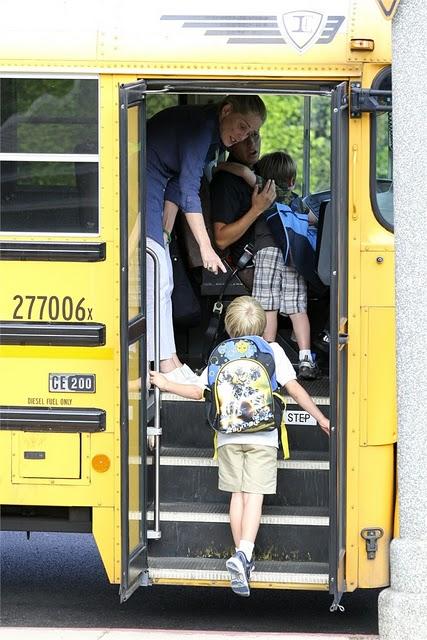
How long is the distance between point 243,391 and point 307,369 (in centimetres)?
71

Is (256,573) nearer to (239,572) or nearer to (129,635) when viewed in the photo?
(239,572)

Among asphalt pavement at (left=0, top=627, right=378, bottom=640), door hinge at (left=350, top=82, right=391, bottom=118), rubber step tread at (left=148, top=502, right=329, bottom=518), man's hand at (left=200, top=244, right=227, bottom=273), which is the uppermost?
door hinge at (left=350, top=82, right=391, bottom=118)

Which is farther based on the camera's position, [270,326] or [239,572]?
[270,326]

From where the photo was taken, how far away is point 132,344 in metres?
5.12

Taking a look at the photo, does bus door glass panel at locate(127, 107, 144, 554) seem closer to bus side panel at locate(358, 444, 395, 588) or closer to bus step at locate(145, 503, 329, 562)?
bus step at locate(145, 503, 329, 562)

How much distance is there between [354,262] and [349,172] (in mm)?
358

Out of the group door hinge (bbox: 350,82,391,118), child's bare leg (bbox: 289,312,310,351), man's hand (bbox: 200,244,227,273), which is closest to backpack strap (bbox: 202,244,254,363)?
child's bare leg (bbox: 289,312,310,351)

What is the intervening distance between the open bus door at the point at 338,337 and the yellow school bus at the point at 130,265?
0.5 inches

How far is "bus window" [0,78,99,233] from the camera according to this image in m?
5.16

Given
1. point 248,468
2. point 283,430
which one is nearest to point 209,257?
point 283,430

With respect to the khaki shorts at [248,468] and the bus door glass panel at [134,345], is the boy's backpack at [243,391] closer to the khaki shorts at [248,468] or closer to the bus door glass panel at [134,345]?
the khaki shorts at [248,468]

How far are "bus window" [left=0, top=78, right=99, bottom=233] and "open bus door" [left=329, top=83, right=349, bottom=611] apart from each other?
0.99 meters

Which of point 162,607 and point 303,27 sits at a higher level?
point 303,27

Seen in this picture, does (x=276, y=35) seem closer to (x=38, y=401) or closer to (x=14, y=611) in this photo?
(x=38, y=401)
